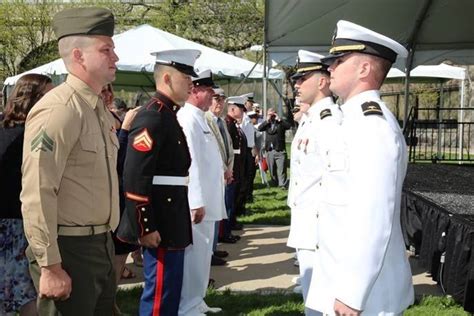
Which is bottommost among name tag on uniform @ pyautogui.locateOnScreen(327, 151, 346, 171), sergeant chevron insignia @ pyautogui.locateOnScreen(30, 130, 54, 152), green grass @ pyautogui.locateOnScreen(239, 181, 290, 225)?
green grass @ pyautogui.locateOnScreen(239, 181, 290, 225)

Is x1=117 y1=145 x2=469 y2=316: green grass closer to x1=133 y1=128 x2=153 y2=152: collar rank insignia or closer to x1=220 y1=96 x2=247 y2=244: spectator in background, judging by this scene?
x1=133 y1=128 x2=153 y2=152: collar rank insignia

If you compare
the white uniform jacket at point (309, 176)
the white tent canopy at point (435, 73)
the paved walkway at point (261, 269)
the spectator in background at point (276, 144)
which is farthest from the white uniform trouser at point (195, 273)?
the white tent canopy at point (435, 73)

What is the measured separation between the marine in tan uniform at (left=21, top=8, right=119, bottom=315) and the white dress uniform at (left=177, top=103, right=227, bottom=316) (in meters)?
1.76

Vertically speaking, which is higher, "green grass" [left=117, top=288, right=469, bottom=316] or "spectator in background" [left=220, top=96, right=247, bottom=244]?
"spectator in background" [left=220, top=96, right=247, bottom=244]

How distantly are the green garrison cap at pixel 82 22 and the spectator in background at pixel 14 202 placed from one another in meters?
1.07

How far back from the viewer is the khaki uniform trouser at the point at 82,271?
8.22ft

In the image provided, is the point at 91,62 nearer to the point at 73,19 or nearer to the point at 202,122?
the point at 73,19

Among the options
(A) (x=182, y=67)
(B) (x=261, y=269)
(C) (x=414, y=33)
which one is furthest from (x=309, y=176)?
Answer: (C) (x=414, y=33)

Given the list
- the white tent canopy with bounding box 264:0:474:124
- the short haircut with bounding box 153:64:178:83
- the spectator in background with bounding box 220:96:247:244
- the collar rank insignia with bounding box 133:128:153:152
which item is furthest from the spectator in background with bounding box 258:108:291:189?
the collar rank insignia with bounding box 133:128:153:152

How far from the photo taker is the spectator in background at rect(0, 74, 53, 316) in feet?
11.4

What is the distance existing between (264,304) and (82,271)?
2952 mm

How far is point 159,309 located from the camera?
3.79 metres

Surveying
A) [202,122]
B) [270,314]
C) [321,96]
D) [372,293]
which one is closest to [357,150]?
[372,293]

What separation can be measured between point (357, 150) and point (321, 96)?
6.75 ft
